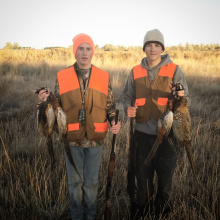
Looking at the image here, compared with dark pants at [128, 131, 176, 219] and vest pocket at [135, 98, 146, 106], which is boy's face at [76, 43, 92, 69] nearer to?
vest pocket at [135, 98, 146, 106]

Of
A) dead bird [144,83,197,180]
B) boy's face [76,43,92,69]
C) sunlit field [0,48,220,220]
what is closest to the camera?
dead bird [144,83,197,180]

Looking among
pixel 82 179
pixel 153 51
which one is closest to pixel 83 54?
pixel 153 51

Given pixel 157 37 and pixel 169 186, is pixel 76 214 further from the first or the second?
pixel 157 37

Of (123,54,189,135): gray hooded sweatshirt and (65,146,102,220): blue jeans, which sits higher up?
(123,54,189,135): gray hooded sweatshirt

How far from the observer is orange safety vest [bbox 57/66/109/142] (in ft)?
6.97

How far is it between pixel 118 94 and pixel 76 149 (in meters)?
5.55

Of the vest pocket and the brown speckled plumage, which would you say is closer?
the brown speckled plumage

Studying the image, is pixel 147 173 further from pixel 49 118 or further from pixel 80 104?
pixel 49 118

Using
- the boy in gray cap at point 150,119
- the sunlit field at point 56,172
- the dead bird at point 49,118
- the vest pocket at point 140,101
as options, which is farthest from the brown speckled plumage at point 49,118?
the vest pocket at point 140,101

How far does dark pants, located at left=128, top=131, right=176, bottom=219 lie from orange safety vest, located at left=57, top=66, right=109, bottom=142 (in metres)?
0.56

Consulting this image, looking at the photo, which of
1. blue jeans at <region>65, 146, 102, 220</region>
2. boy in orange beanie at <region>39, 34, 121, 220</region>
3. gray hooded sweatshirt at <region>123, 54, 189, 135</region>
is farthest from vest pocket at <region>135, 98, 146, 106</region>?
blue jeans at <region>65, 146, 102, 220</region>

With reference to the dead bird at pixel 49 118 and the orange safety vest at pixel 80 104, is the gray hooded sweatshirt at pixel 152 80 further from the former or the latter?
the dead bird at pixel 49 118

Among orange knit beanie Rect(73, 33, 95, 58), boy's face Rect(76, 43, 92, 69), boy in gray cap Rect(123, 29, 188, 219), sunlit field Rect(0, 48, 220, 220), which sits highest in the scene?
orange knit beanie Rect(73, 33, 95, 58)

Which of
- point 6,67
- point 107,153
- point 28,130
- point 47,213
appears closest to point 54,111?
point 47,213
